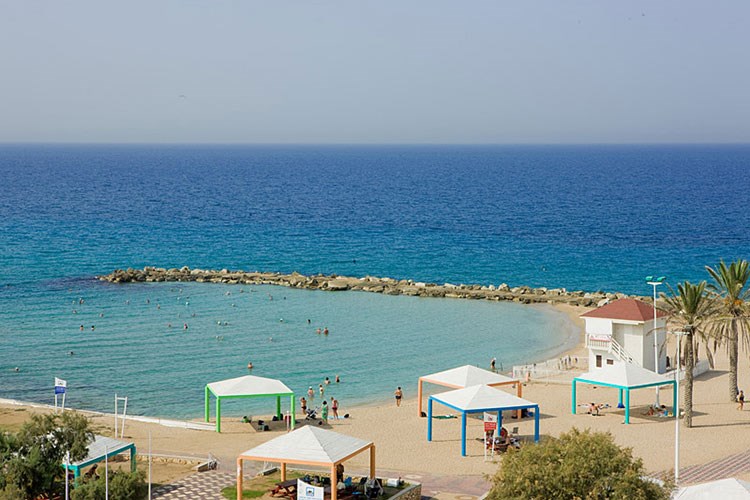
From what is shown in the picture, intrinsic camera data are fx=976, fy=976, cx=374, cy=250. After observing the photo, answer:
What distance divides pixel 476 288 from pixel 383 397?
31.4 m

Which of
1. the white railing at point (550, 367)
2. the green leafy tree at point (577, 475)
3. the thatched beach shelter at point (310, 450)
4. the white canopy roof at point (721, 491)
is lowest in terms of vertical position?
the white railing at point (550, 367)

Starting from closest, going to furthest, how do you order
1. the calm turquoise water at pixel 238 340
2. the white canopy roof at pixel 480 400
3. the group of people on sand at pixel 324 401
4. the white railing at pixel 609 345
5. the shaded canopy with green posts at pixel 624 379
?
1. the white canopy roof at pixel 480 400
2. the shaded canopy with green posts at pixel 624 379
3. the group of people on sand at pixel 324 401
4. the white railing at pixel 609 345
5. the calm turquoise water at pixel 238 340

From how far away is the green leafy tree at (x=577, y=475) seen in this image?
2202 centimetres

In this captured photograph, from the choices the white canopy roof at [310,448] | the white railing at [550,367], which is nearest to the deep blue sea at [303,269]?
the white railing at [550,367]

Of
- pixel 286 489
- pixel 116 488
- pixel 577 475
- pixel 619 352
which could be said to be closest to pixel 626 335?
pixel 619 352

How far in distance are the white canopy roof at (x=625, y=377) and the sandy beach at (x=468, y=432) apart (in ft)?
4.71

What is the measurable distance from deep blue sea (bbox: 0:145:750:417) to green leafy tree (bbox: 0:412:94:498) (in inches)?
667

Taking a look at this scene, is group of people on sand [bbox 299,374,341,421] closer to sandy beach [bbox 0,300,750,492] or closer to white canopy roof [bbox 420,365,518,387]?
sandy beach [bbox 0,300,750,492]

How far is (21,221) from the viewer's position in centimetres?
12050

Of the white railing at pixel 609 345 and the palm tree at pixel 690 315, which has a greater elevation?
the palm tree at pixel 690 315

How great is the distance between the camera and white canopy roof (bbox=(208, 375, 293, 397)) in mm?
39156

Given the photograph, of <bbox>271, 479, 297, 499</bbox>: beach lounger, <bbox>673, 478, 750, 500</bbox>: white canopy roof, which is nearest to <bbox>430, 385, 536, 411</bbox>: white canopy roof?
<bbox>271, 479, 297, 499</bbox>: beach lounger

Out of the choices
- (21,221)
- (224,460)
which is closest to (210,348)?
(224,460)

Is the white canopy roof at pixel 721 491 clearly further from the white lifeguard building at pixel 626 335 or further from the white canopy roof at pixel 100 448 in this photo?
the white lifeguard building at pixel 626 335
